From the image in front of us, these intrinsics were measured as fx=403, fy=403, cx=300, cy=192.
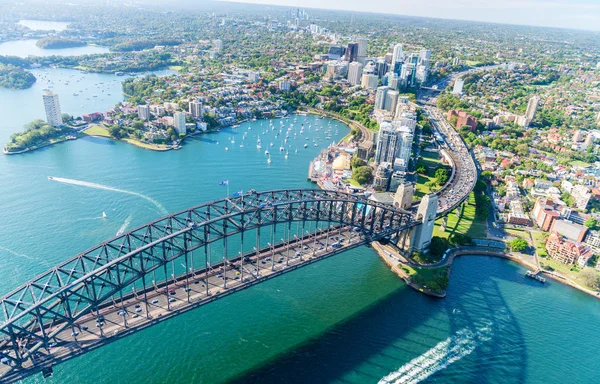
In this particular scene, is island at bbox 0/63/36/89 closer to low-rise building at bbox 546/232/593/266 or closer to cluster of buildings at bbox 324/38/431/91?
cluster of buildings at bbox 324/38/431/91

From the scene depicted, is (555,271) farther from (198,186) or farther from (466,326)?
(198,186)

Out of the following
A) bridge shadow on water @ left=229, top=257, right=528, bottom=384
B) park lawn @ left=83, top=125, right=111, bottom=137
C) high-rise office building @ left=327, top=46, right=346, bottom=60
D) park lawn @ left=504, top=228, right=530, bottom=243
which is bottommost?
bridge shadow on water @ left=229, top=257, right=528, bottom=384

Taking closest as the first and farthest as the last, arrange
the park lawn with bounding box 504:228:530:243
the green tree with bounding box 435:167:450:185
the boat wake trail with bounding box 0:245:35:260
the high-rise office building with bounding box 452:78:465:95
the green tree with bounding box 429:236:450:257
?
1. the boat wake trail with bounding box 0:245:35:260
2. the green tree with bounding box 429:236:450:257
3. the park lawn with bounding box 504:228:530:243
4. the green tree with bounding box 435:167:450:185
5. the high-rise office building with bounding box 452:78:465:95

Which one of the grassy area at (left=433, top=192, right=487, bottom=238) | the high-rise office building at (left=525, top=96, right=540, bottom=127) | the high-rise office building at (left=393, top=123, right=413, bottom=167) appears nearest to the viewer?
the grassy area at (left=433, top=192, right=487, bottom=238)

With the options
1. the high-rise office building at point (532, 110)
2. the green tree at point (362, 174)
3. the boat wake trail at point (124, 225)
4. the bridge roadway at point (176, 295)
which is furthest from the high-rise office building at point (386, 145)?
the high-rise office building at point (532, 110)

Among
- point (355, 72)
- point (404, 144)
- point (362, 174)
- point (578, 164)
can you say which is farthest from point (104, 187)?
point (355, 72)

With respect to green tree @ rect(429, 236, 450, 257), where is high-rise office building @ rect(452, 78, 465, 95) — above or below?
above

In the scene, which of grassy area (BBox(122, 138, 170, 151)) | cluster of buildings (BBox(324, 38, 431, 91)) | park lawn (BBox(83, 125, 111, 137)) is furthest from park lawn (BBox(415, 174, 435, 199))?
cluster of buildings (BBox(324, 38, 431, 91))
